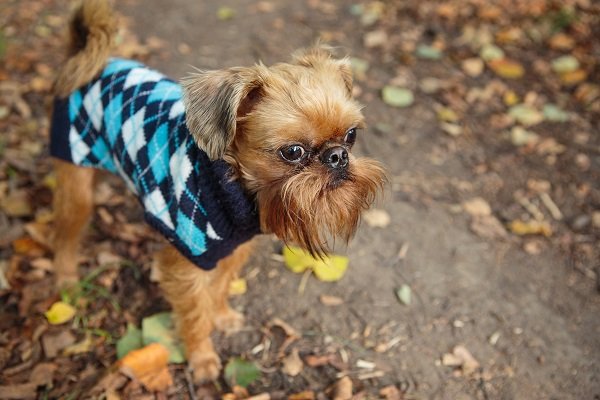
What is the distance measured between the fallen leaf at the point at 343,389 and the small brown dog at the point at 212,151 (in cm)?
66

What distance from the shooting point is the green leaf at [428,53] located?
5.53m

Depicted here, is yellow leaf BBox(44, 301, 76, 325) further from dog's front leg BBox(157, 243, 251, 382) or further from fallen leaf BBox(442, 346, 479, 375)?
fallen leaf BBox(442, 346, 479, 375)

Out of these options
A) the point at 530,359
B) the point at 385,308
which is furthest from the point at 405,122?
the point at 530,359

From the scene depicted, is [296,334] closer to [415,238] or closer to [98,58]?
[415,238]

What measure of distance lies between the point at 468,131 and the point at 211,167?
2983 mm

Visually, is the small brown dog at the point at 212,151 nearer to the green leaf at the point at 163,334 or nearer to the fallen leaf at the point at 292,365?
the green leaf at the point at 163,334

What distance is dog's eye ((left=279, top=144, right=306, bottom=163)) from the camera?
230cm

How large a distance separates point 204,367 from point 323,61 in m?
1.73

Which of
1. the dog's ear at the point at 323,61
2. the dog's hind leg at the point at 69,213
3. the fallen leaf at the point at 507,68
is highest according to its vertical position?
the dog's ear at the point at 323,61

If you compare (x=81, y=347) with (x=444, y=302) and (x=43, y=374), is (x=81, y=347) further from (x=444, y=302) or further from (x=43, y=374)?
(x=444, y=302)

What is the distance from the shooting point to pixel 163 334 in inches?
125

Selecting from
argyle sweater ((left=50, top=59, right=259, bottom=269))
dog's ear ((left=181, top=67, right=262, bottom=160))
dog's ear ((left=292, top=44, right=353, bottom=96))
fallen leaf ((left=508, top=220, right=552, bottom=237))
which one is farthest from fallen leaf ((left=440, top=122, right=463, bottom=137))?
dog's ear ((left=181, top=67, right=262, bottom=160))

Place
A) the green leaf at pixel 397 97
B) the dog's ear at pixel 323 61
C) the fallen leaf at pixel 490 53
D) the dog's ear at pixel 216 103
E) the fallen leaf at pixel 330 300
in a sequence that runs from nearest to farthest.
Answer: the dog's ear at pixel 216 103, the dog's ear at pixel 323 61, the fallen leaf at pixel 330 300, the green leaf at pixel 397 97, the fallen leaf at pixel 490 53

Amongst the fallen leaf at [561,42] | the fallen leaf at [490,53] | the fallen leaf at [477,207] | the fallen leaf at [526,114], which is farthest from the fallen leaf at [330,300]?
the fallen leaf at [561,42]
